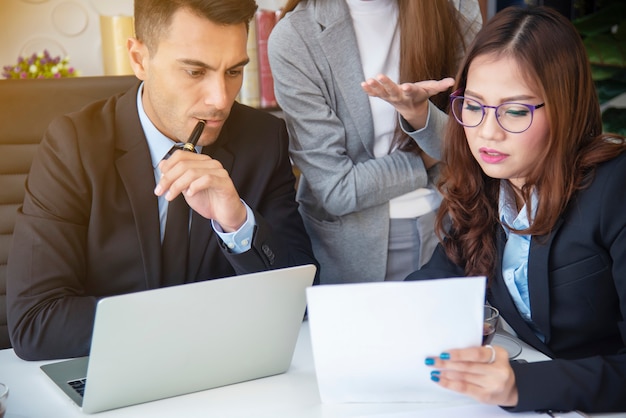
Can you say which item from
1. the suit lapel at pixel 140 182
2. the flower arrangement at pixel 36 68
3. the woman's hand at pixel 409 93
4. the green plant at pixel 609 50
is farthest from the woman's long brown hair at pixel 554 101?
the green plant at pixel 609 50

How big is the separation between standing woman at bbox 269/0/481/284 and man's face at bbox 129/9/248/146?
214 millimetres

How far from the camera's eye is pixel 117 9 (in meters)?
2.77

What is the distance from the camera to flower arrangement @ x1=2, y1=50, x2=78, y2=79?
8.54 ft

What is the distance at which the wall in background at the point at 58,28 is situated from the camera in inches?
104

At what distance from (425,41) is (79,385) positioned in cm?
111

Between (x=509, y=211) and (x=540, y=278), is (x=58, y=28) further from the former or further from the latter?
(x=540, y=278)

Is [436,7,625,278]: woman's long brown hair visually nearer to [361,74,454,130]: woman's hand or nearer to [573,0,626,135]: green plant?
[361,74,454,130]: woman's hand

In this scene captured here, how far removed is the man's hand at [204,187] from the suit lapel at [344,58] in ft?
1.52

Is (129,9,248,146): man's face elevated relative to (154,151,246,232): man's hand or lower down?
elevated

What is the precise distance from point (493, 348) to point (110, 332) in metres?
0.55

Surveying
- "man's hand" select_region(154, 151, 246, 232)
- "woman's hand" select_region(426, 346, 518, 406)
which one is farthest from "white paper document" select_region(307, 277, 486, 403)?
"man's hand" select_region(154, 151, 246, 232)

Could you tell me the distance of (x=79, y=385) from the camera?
1.31 meters

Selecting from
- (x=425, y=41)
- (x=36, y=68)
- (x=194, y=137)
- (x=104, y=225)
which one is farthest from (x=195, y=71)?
(x=36, y=68)

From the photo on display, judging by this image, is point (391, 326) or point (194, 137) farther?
point (194, 137)
